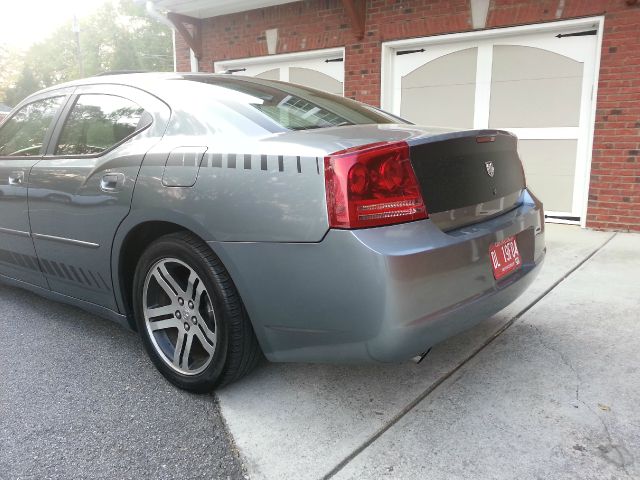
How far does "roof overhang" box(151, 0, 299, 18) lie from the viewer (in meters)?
8.07

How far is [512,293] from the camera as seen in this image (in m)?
2.40

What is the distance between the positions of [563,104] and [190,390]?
558 centimetres

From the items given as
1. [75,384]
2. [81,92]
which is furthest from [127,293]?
[81,92]

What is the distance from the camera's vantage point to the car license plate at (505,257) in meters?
2.23

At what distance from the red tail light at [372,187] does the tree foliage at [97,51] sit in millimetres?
42823

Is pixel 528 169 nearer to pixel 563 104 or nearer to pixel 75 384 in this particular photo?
pixel 563 104

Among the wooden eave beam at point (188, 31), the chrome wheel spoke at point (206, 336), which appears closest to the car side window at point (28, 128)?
the chrome wheel spoke at point (206, 336)

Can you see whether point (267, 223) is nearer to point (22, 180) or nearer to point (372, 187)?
point (372, 187)

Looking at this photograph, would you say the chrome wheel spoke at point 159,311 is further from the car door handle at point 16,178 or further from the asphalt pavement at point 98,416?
the car door handle at point 16,178

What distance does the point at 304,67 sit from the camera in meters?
8.28

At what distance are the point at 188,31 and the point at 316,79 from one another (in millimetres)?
2747

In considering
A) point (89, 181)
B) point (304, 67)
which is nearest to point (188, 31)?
point (304, 67)

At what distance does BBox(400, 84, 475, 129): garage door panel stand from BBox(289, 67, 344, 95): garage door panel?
3.73 ft

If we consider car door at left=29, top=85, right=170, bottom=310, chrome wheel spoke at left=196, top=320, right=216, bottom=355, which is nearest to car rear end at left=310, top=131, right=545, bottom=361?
chrome wheel spoke at left=196, top=320, right=216, bottom=355
